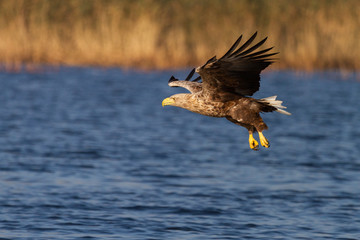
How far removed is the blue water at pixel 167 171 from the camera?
9.08m

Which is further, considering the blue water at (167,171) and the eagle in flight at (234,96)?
the blue water at (167,171)

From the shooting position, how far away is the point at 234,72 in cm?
764

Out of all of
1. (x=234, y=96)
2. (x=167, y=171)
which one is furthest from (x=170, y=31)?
(x=234, y=96)

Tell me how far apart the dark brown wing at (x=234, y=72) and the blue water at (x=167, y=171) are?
1.79 m

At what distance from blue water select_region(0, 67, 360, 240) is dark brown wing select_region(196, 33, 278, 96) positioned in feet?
5.88

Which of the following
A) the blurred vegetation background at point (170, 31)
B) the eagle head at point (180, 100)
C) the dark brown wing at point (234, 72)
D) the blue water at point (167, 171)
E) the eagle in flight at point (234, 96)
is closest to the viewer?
the dark brown wing at point (234, 72)

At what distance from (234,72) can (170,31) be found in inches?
701

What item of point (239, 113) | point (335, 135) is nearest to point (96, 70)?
point (335, 135)

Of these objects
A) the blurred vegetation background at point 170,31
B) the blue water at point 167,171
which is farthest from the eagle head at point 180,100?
the blurred vegetation background at point 170,31

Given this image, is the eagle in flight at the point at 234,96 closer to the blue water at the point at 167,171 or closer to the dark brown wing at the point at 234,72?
the dark brown wing at the point at 234,72

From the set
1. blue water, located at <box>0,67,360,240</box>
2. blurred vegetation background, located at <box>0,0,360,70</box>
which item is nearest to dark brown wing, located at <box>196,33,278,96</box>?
blue water, located at <box>0,67,360,240</box>

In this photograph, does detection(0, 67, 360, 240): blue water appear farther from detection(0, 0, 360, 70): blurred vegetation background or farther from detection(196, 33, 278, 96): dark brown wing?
detection(0, 0, 360, 70): blurred vegetation background

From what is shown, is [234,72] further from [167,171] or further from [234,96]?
[167,171]

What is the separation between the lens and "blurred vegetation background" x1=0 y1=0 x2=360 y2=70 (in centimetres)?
2441
